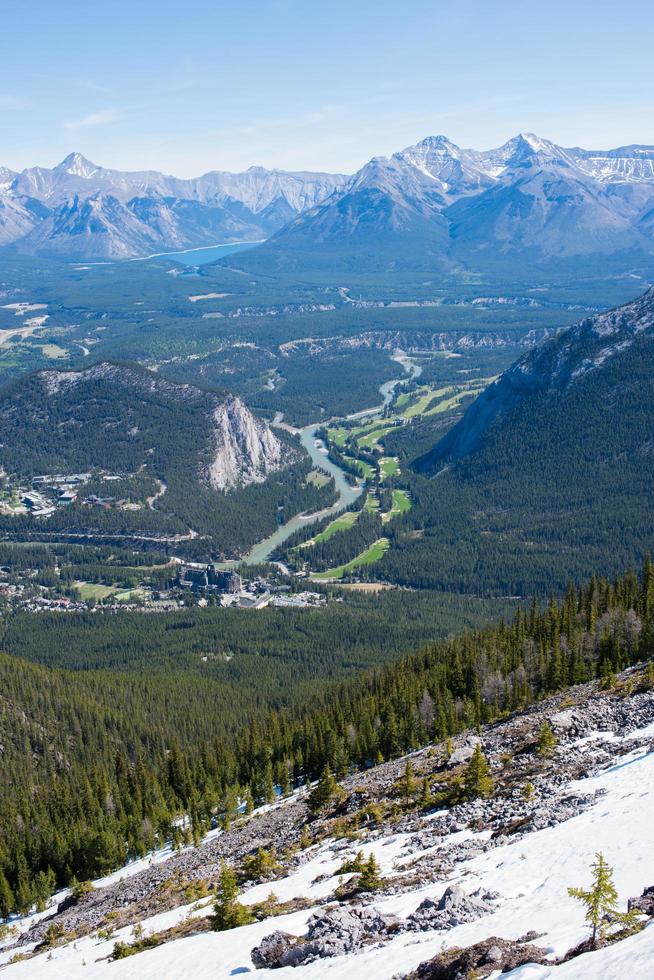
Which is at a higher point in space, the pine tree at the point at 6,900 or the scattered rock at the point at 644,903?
the scattered rock at the point at 644,903

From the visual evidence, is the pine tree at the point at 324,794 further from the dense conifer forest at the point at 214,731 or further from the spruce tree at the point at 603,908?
the spruce tree at the point at 603,908

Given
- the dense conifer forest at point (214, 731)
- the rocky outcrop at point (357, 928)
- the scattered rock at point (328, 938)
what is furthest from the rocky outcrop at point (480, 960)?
the dense conifer forest at point (214, 731)

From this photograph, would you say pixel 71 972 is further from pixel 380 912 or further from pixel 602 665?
pixel 602 665

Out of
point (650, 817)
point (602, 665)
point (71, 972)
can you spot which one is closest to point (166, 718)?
point (602, 665)

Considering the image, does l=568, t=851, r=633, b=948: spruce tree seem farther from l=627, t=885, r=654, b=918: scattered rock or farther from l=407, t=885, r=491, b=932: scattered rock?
l=407, t=885, r=491, b=932: scattered rock

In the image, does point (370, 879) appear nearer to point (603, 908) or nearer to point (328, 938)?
point (328, 938)

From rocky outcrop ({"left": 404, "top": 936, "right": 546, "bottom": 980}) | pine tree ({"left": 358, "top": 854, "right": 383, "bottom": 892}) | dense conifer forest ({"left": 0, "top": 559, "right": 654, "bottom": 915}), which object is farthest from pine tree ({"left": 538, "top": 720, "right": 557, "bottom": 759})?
rocky outcrop ({"left": 404, "top": 936, "right": 546, "bottom": 980})

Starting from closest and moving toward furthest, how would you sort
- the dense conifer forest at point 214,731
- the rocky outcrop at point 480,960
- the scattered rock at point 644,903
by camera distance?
1. the rocky outcrop at point 480,960
2. the scattered rock at point 644,903
3. the dense conifer forest at point 214,731
